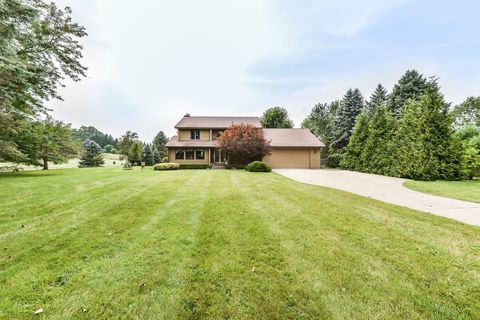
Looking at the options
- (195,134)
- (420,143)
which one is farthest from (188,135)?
(420,143)

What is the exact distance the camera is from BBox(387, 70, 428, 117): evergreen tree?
2544 centimetres

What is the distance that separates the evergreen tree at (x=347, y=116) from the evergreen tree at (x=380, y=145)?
8082 mm

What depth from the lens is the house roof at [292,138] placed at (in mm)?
23734

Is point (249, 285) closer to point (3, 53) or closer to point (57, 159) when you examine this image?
point (3, 53)

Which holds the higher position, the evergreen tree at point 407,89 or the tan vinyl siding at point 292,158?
the evergreen tree at point 407,89

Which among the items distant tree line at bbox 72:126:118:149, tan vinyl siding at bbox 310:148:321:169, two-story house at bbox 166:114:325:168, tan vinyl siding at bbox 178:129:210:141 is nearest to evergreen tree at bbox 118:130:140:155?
tan vinyl siding at bbox 178:129:210:141

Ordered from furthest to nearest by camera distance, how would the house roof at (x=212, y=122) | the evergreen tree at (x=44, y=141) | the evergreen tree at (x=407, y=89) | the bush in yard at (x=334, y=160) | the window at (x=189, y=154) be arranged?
1. the bush in yard at (x=334, y=160)
2. the evergreen tree at (x=407, y=89)
3. the house roof at (x=212, y=122)
4. the window at (x=189, y=154)
5. the evergreen tree at (x=44, y=141)

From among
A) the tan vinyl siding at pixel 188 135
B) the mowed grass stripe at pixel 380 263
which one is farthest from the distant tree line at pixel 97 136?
the mowed grass stripe at pixel 380 263

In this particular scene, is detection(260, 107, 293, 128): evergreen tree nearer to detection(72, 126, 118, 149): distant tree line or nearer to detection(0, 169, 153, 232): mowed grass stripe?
detection(0, 169, 153, 232): mowed grass stripe

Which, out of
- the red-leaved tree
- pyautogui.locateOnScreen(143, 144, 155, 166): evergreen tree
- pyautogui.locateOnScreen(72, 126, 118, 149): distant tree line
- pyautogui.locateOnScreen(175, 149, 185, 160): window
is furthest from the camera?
pyautogui.locateOnScreen(72, 126, 118, 149): distant tree line

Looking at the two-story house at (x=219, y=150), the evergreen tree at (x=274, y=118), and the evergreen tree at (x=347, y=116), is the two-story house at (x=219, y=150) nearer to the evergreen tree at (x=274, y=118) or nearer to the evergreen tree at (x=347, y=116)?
the evergreen tree at (x=347, y=116)

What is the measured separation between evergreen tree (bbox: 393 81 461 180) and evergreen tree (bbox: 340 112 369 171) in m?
5.43

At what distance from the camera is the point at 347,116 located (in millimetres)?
26750

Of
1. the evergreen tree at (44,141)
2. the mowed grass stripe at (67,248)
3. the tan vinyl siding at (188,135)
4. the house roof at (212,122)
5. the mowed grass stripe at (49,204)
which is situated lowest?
the mowed grass stripe at (67,248)
